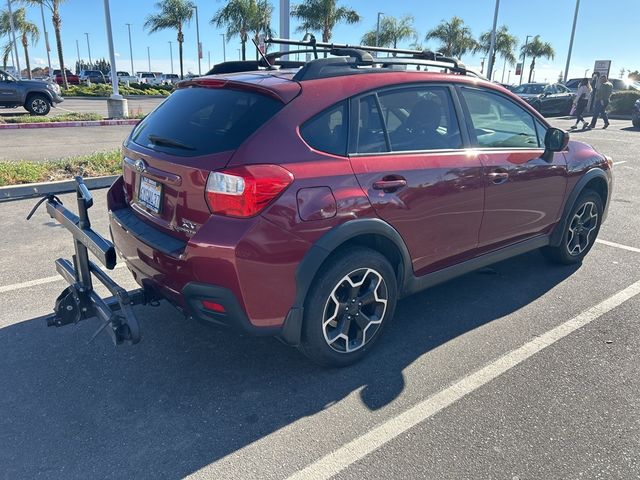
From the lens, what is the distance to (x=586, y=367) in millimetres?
3244

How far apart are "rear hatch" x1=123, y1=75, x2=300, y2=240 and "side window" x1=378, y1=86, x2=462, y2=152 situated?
0.69 metres

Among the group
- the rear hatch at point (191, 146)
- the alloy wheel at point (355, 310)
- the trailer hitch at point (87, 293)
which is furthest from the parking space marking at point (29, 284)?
the alloy wheel at point (355, 310)

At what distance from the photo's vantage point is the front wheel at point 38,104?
59.4 ft

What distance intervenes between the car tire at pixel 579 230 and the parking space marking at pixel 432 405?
83 cm

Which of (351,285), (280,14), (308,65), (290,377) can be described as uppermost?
(280,14)

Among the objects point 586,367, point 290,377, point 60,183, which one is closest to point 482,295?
point 586,367

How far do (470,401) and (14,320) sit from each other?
124 inches

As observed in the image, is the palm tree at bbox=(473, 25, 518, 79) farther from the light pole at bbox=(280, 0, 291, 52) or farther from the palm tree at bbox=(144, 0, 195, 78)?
the light pole at bbox=(280, 0, 291, 52)

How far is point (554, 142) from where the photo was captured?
4.18 meters

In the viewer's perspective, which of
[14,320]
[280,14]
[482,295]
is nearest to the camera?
[14,320]

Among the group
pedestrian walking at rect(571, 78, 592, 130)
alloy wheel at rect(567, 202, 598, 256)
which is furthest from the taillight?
pedestrian walking at rect(571, 78, 592, 130)

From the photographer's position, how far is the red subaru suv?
2.63 meters

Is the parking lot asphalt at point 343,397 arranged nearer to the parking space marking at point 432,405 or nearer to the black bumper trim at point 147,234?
the parking space marking at point 432,405

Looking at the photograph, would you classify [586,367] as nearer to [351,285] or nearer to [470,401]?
[470,401]
